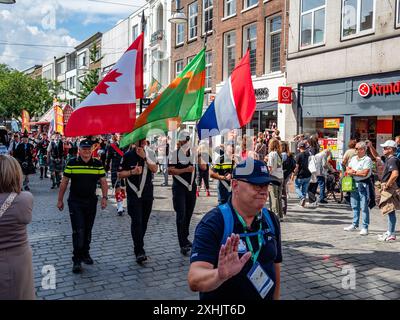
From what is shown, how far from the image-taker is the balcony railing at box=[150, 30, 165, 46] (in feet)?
106

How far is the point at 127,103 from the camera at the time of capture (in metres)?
6.38

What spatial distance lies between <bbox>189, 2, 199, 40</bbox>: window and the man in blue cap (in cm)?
2617

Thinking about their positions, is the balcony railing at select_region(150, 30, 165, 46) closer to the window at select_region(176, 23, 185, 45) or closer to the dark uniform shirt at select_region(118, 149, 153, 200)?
the window at select_region(176, 23, 185, 45)

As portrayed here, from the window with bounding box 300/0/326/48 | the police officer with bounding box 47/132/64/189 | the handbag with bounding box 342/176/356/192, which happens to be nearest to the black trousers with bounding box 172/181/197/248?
the handbag with bounding box 342/176/356/192

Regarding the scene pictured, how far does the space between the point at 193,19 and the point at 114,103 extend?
2328cm

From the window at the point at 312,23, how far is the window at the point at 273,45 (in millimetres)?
1813

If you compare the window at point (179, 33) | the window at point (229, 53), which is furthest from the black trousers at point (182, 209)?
the window at point (179, 33)

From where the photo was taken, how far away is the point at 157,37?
3244 cm

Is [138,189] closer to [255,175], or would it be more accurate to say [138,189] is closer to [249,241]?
[255,175]

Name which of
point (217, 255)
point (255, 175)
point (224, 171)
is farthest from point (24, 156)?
point (217, 255)

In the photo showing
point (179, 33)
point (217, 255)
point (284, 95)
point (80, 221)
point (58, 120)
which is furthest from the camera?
point (179, 33)

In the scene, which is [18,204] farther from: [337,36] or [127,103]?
[337,36]
